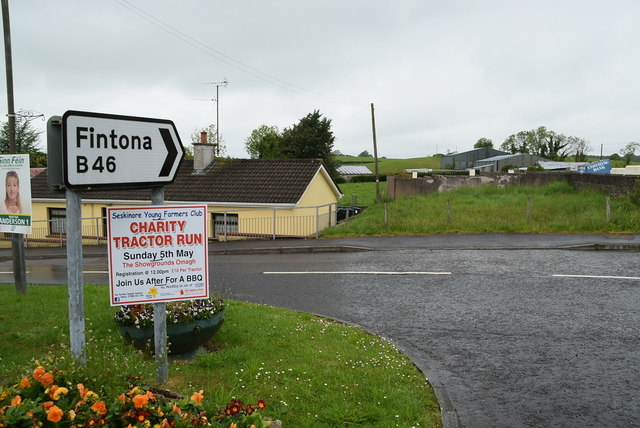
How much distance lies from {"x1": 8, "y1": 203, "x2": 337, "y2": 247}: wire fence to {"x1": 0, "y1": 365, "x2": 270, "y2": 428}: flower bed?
18.6 metres

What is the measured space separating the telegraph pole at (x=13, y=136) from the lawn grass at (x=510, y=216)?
38.8ft

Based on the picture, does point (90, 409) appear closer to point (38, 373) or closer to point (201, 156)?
point (38, 373)

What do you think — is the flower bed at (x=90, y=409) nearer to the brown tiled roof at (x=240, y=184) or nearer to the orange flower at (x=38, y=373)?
the orange flower at (x=38, y=373)

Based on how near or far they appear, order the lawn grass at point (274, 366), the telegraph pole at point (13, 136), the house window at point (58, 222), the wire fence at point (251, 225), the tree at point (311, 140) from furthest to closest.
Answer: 1. the tree at point (311, 140)
2. the house window at point (58, 222)
3. the wire fence at point (251, 225)
4. the telegraph pole at point (13, 136)
5. the lawn grass at point (274, 366)

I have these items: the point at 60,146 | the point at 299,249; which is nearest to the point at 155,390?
the point at 60,146

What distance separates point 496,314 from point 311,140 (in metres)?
54.3

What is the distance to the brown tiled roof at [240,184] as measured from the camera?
25625mm

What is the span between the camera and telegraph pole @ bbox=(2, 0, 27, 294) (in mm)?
10400

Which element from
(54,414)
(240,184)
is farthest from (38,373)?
(240,184)

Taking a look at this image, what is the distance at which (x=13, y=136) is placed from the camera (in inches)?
442

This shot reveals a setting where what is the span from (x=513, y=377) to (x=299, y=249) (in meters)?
12.3

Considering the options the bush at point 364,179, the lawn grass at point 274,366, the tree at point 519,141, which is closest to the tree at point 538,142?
the tree at point 519,141

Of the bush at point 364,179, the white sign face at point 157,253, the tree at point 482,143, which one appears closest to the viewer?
the white sign face at point 157,253

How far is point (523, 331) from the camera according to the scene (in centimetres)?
805
